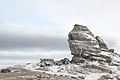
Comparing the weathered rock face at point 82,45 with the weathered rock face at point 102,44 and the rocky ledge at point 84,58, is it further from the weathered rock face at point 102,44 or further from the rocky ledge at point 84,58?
the weathered rock face at point 102,44

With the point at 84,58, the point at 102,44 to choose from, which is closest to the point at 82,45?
the point at 84,58

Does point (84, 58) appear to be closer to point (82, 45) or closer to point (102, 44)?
point (82, 45)

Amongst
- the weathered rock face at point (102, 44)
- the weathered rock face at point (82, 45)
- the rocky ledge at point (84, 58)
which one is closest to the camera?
the rocky ledge at point (84, 58)

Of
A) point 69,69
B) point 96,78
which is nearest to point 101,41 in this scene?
point 69,69

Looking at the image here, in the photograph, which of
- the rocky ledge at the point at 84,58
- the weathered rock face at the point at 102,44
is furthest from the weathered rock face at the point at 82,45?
the weathered rock face at the point at 102,44

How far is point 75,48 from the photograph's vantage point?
7188cm

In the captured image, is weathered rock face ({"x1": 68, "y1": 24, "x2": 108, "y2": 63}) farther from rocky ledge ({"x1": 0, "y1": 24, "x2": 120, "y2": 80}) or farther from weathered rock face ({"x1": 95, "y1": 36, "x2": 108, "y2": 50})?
weathered rock face ({"x1": 95, "y1": 36, "x2": 108, "y2": 50})

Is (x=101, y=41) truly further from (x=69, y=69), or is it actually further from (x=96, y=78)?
(x=96, y=78)

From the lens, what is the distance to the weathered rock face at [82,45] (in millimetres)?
71000

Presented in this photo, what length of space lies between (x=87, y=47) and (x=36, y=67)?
55.4 feet

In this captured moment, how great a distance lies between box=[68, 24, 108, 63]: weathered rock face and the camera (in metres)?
71.0

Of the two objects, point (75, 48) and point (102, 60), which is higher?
point (75, 48)

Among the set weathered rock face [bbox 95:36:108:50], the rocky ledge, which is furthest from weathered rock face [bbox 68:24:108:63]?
weathered rock face [bbox 95:36:108:50]

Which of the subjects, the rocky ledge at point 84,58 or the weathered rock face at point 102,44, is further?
the weathered rock face at point 102,44
